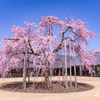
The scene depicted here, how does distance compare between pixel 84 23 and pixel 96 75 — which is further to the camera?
pixel 96 75

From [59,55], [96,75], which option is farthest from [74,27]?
[96,75]

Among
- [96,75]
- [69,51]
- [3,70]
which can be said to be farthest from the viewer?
[96,75]

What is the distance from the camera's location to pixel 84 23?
11.8m

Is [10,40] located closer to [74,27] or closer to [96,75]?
[74,27]

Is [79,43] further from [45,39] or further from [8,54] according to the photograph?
[8,54]

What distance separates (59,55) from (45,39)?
3.41 m

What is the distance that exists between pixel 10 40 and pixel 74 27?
5.55 meters

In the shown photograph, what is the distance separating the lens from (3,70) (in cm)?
1053

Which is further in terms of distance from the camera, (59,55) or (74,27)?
(59,55)

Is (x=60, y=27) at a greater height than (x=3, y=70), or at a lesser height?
greater

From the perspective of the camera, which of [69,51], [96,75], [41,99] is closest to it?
[41,99]

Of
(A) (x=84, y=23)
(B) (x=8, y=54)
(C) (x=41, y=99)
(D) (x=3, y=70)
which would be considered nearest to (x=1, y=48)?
(B) (x=8, y=54)

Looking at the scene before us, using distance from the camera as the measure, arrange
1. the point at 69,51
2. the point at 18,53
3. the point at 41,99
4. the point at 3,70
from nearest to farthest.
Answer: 1. the point at 41,99
2. the point at 3,70
3. the point at 18,53
4. the point at 69,51

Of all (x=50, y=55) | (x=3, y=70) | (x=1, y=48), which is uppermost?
(x=1, y=48)
